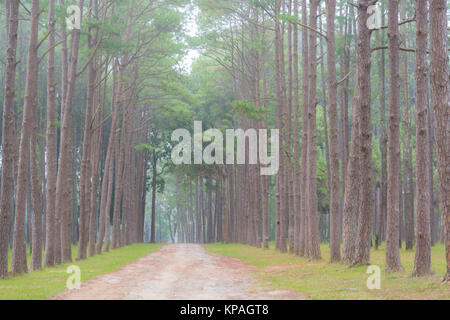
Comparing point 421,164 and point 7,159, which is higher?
point 7,159

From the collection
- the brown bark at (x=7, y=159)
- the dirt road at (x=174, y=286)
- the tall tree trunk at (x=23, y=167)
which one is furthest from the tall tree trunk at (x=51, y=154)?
the brown bark at (x=7, y=159)

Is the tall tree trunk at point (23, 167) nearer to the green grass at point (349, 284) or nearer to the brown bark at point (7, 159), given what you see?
the brown bark at point (7, 159)

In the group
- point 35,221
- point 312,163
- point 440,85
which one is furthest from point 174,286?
point 312,163

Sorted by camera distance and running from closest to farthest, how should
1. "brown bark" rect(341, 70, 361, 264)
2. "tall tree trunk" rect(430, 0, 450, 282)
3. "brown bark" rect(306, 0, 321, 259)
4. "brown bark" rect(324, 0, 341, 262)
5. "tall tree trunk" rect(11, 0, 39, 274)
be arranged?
1. "tall tree trunk" rect(430, 0, 450, 282)
2. "tall tree trunk" rect(11, 0, 39, 274)
3. "brown bark" rect(341, 70, 361, 264)
4. "brown bark" rect(324, 0, 341, 262)
5. "brown bark" rect(306, 0, 321, 259)

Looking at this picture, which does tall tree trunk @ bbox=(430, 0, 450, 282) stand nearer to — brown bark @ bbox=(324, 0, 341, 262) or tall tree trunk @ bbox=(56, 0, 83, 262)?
brown bark @ bbox=(324, 0, 341, 262)

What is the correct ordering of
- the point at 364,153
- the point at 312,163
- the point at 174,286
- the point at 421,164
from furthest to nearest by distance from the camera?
the point at 312,163
the point at 364,153
the point at 174,286
the point at 421,164

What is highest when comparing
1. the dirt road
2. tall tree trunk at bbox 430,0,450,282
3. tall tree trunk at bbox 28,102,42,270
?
tall tree trunk at bbox 430,0,450,282

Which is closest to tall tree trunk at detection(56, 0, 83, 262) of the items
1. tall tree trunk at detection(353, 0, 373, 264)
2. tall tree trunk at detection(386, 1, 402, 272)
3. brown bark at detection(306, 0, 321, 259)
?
brown bark at detection(306, 0, 321, 259)

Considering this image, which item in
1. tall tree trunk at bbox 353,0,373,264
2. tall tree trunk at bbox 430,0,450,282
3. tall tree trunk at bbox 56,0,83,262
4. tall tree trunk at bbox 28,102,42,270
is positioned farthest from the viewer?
tall tree trunk at bbox 56,0,83,262

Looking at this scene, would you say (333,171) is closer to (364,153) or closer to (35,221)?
(364,153)

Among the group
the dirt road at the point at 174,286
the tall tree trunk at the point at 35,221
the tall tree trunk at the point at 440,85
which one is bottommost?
the dirt road at the point at 174,286

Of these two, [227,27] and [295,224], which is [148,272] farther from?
[227,27]

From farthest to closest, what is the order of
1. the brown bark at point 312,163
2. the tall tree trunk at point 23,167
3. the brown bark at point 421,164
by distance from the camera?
the brown bark at point 312,163, the tall tree trunk at point 23,167, the brown bark at point 421,164
